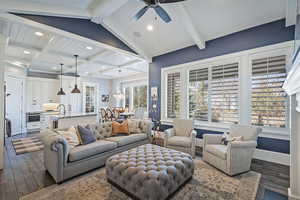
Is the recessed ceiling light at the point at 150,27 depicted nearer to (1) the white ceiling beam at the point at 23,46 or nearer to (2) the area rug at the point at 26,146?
(1) the white ceiling beam at the point at 23,46

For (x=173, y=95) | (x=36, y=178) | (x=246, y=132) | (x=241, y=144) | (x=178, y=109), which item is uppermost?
(x=173, y=95)

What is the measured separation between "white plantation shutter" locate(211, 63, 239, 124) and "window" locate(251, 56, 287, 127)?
16.1 inches

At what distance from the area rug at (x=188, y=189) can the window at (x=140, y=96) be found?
20.8 feet

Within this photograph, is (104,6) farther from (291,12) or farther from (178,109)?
(291,12)

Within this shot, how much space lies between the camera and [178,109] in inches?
208

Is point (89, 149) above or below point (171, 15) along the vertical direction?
below

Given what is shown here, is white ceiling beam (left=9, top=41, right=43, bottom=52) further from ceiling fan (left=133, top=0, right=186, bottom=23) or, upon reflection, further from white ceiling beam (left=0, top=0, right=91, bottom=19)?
ceiling fan (left=133, top=0, right=186, bottom=23)

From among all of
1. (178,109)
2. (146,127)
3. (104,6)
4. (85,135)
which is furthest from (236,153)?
(104,6)

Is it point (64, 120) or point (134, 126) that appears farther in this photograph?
point (64, 120)

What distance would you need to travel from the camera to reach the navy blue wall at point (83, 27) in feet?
10.8

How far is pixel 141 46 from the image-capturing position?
5426 mm

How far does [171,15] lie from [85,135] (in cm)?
364

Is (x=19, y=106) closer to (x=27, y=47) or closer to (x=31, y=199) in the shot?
(x=27, y=47)

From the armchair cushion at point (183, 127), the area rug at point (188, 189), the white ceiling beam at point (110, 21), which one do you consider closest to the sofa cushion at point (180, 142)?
the armchair cushion at point (183, 127)
